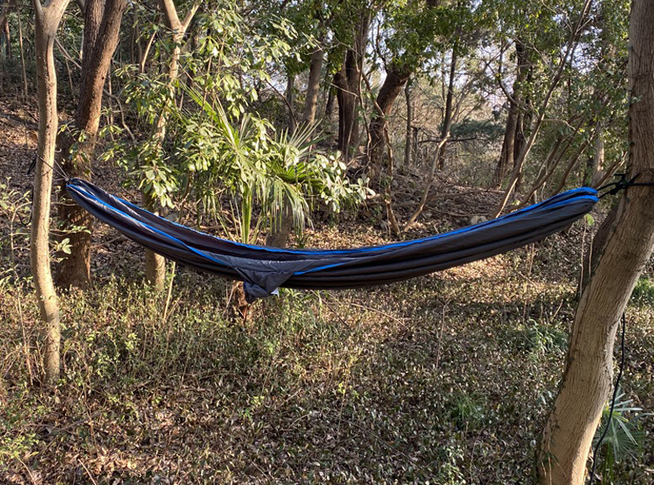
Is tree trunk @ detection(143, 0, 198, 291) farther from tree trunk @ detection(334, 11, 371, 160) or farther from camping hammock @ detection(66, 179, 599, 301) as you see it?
tree trunk @ detection(334, 11, 371, 160)

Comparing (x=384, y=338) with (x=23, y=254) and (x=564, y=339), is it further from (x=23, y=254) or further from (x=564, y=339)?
(x=23, y=254)

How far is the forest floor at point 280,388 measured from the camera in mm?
2010

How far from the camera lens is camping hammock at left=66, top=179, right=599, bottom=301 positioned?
1.72 m

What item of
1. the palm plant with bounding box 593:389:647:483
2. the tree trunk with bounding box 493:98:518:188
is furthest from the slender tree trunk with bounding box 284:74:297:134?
the tree trunk with bounding box 493:98:518:188

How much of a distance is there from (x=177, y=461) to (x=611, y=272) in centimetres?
179

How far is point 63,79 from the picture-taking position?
23.4 feet

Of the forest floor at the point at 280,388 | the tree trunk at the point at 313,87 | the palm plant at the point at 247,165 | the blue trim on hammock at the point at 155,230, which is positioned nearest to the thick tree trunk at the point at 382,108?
the tree trunk at the point at 313,87

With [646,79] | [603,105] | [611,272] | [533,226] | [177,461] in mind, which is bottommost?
[177,461]

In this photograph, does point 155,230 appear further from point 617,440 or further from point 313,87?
point 313,87

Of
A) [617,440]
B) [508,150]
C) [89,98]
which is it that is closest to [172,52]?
[89,98]

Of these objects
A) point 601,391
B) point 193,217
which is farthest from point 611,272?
point 193,217

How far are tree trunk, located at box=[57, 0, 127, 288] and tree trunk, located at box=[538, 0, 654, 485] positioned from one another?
96.7 inches

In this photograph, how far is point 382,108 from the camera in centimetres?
510

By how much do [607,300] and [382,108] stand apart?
12.8 feet
